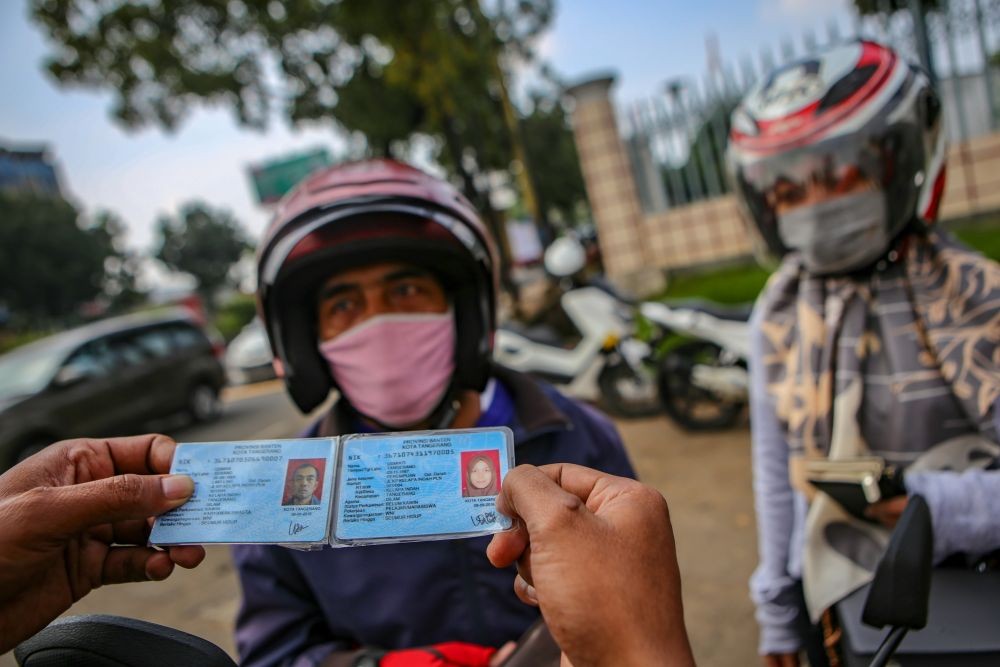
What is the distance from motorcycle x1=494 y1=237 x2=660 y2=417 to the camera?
184 inches

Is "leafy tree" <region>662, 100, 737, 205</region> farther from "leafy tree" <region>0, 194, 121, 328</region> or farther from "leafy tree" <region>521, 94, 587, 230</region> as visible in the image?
"leafy tree" <region>0, 194, 121, 328</region>

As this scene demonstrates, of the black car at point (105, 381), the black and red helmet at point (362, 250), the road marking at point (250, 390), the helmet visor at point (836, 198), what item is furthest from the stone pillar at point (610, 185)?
the black and red helmet at point (362, 250)

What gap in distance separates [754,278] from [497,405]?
6.11m

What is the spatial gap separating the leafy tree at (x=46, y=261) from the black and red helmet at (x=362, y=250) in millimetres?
35841

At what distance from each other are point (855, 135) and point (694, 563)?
1933mm

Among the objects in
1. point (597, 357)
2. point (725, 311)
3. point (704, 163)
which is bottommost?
point (597, 357)

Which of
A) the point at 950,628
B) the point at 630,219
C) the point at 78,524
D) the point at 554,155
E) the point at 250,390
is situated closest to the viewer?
the point at 78,524

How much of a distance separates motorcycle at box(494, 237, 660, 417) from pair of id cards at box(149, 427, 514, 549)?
398 centimetres

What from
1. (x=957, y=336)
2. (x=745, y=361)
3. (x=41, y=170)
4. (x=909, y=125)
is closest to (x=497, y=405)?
(x=957, y=336)

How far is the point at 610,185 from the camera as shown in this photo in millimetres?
8328

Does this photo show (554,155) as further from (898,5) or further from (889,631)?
(889,631)

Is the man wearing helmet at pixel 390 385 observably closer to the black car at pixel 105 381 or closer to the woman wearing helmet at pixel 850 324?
the woman wearing helmet at pixel 850 324

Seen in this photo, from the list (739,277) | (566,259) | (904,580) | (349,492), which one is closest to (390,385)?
(349,492)

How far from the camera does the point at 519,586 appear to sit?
682mm
